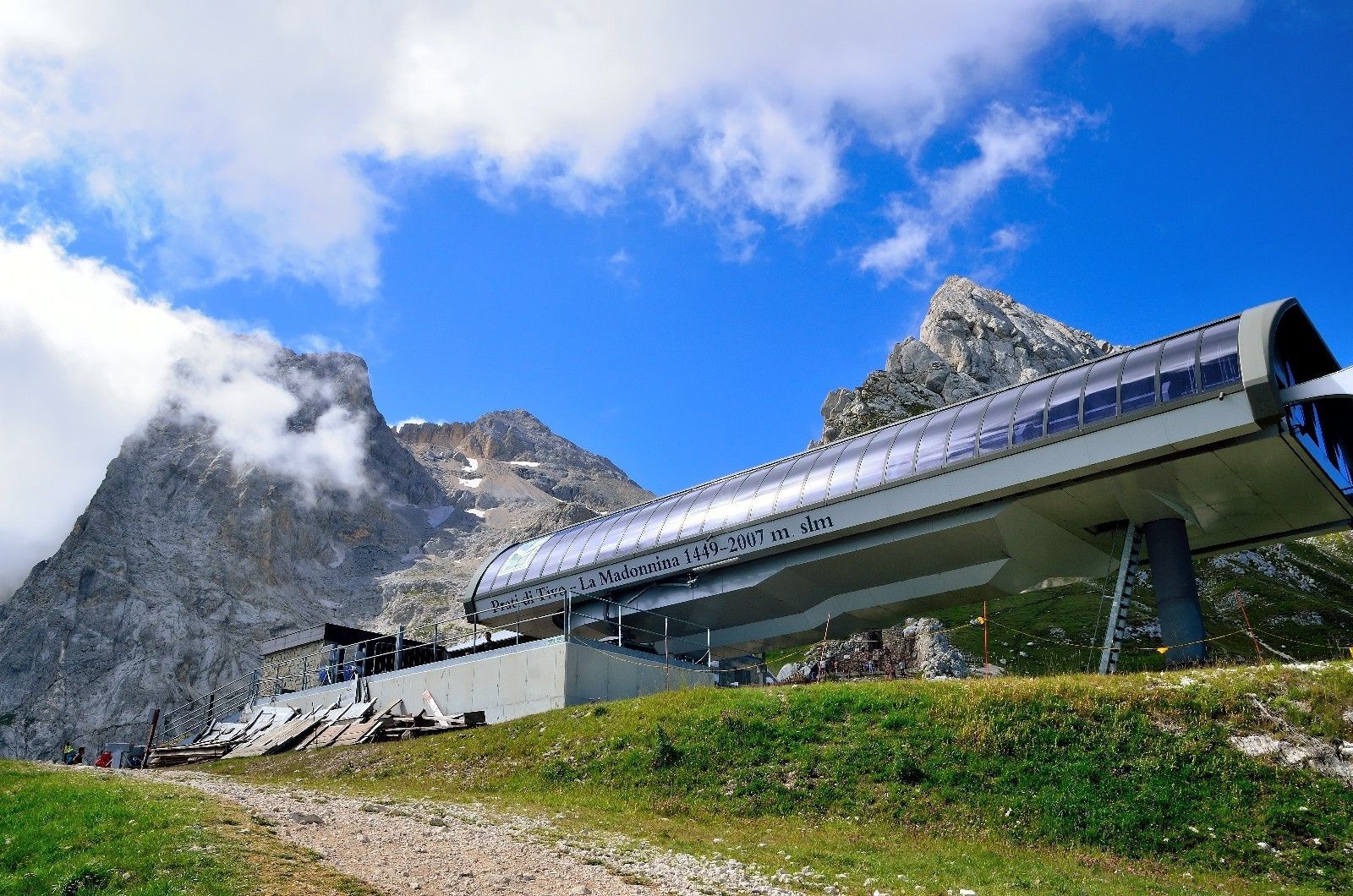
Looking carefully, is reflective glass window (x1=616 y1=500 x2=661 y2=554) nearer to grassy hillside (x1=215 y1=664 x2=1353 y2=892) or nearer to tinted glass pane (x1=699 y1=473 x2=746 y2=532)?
tinted glass pane (x1=699 y1=473 x2=746 y2=532)

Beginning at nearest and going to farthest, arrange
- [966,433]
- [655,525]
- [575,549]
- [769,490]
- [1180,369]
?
[1180,369], [966,433], [769,490], [655,525], [575,549]

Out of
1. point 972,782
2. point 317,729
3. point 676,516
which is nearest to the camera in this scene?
point 972,782

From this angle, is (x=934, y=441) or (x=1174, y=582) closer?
(x=1174, y=582)

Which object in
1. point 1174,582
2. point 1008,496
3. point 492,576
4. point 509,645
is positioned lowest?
point 509,645

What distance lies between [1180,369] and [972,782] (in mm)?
13450

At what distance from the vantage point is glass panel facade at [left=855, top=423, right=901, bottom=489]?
99.4ft

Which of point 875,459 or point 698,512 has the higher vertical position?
point 875,459

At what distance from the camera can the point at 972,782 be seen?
674 inches

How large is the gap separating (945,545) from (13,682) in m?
131

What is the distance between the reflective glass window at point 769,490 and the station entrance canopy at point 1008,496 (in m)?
0.07

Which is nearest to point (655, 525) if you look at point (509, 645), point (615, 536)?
point (615, 536)

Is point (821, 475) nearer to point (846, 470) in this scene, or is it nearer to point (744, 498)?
point (846, 470)

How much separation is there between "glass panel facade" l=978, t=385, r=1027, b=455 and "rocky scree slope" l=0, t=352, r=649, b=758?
3898 inches

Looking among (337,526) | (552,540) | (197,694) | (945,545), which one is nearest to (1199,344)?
(945,545)
